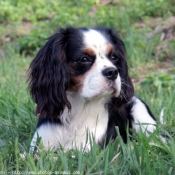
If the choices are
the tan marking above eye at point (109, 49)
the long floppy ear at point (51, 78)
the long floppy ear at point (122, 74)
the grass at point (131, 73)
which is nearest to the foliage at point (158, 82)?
the grass at point (131, 73)

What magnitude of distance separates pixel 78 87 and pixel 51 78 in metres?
0.24

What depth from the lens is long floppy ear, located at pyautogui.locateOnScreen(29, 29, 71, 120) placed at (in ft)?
11.3

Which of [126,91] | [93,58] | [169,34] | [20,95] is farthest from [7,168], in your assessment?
[169,34]

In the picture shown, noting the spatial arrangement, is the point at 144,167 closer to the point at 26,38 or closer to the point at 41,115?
the point at 41,115

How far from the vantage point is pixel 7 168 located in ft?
9.27

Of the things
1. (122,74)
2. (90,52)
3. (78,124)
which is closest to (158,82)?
(122,74)

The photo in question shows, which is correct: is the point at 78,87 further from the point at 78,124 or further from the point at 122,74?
the point at 122,74

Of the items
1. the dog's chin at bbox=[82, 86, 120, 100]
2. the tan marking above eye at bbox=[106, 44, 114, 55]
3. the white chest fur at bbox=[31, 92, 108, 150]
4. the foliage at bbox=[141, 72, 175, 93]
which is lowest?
the foliage at bbox=[141, 72, 175, 93]

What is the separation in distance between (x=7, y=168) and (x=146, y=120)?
64.1 inches

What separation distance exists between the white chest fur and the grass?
179 mm

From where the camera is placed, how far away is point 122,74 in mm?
3744

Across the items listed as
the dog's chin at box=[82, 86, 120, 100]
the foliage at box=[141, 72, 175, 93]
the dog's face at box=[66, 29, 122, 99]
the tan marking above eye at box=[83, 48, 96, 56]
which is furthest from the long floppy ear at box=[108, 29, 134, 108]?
the foliage at box=[141, 72, 175, 93]

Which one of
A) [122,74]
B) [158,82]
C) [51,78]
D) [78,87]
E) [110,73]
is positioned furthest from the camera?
[158,82]

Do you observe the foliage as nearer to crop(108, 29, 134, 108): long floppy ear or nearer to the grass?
the grass
